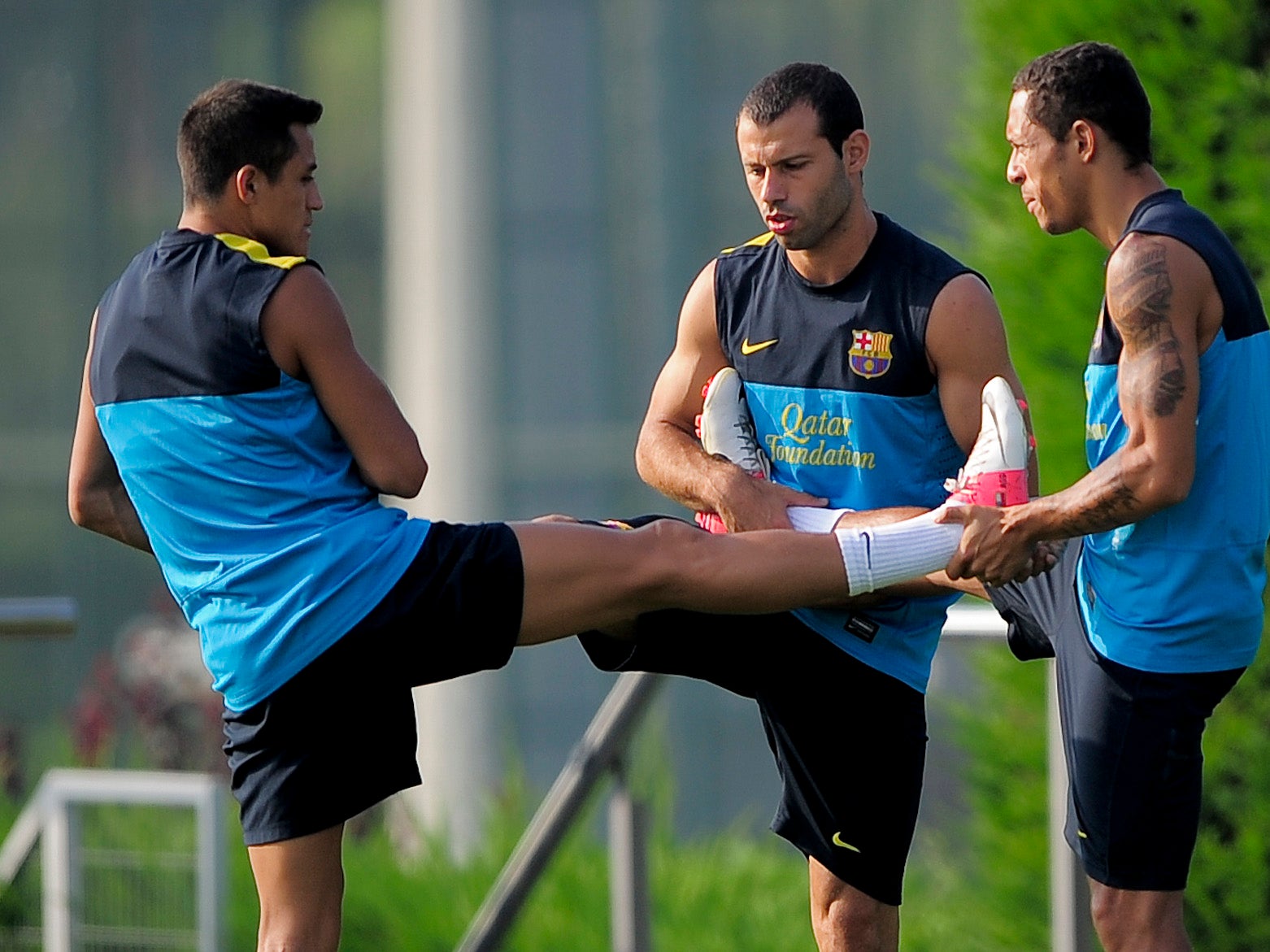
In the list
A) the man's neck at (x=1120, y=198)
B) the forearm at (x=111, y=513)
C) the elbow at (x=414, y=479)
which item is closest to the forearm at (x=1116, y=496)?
the man's neck at (x=1120, y=198)

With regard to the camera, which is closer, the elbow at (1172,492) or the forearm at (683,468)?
the elbow at (1172,492)

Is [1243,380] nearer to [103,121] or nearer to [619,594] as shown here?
[619,594]

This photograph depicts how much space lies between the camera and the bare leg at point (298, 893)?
11.6 ft

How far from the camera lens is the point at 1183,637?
351cm

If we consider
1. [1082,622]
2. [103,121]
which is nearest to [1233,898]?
[1082,622]

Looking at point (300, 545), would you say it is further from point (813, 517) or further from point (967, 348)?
point (967, 348)

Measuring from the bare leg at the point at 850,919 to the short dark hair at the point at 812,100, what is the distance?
5.01ft

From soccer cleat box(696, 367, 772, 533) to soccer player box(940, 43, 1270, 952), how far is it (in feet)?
1.67

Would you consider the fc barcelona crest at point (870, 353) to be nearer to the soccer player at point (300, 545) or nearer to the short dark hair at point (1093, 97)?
the soccer player at point (300, 545)

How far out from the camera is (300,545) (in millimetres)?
3488

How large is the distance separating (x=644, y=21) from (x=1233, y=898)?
5.26 meters

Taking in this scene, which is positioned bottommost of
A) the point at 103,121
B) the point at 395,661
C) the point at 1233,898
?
the point at 1233,898

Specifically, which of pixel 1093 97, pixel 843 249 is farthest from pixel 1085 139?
pixel 843 249

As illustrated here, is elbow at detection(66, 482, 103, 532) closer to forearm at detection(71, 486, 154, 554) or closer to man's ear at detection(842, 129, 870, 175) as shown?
forearm at detection(71, 486, 154, 554)
